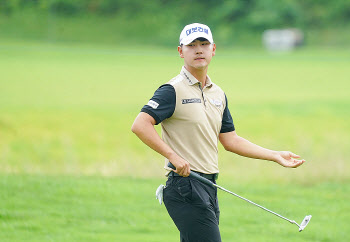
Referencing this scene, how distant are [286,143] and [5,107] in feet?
34.7

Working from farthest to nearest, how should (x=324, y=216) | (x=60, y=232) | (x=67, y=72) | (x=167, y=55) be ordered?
(x=167, y=55) → (x=67, y=72) → (x=324, y=216) → (x=60, y=232)

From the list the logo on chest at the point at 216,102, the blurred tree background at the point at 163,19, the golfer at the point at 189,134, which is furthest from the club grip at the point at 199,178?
the blurred tree background at the point at 163,19

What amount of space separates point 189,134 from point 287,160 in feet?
2.88

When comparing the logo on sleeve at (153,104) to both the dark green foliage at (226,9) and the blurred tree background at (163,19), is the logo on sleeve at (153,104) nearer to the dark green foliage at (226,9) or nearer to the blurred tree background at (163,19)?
the blurred tree background at (163,19)

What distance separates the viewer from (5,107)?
25.7 metres

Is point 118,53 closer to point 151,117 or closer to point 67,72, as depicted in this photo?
point 67,72

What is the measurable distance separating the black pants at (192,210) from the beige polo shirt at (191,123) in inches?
5.3

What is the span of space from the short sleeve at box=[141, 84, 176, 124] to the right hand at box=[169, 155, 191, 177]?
0.28 meters

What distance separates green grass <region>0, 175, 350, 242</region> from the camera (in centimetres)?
820

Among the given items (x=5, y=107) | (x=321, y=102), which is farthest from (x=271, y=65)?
(x=5, y=107)

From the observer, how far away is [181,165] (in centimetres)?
480

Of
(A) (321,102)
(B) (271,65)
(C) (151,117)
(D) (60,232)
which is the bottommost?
(D) (60,232)

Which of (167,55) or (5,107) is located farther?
(167,55)

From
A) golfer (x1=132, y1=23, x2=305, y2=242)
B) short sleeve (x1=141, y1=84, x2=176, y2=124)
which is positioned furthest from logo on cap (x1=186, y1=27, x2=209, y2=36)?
short sleeve (x1=141, y1=84, x2=176, y2=124)
